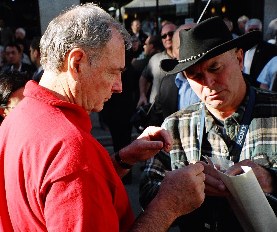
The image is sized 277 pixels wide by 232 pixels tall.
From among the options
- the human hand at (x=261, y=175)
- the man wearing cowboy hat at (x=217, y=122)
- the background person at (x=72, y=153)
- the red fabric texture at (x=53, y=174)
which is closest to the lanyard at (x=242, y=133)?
the man wearing cowboy hat at (x=217, y=122)

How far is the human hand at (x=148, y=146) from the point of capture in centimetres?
195

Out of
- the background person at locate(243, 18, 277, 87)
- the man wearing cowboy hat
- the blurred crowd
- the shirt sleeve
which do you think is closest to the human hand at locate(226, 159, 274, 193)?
the man wearing cowboy hat

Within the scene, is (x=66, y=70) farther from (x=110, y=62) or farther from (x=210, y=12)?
(x=210, y=12)

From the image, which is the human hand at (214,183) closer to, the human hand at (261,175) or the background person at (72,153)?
the human hand at (261,175)

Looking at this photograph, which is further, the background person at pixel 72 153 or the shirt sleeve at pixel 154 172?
the shirt sleeve at pixel 154 172

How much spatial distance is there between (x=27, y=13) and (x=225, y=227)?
9964 millimetres

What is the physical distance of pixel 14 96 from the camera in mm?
3105

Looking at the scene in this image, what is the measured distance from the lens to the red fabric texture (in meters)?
1.32

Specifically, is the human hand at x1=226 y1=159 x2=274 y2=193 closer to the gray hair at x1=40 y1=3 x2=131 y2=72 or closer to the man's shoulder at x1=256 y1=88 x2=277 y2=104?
the man's shoulder at x1=256 y1=88 x2=277 y2=104

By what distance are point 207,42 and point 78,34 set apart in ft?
3.18

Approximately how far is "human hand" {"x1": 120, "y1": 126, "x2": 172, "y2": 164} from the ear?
538 mm

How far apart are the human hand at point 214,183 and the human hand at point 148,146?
189 millimetres

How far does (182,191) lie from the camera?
159 cm

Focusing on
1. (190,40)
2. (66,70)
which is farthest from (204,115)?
(66,70)
